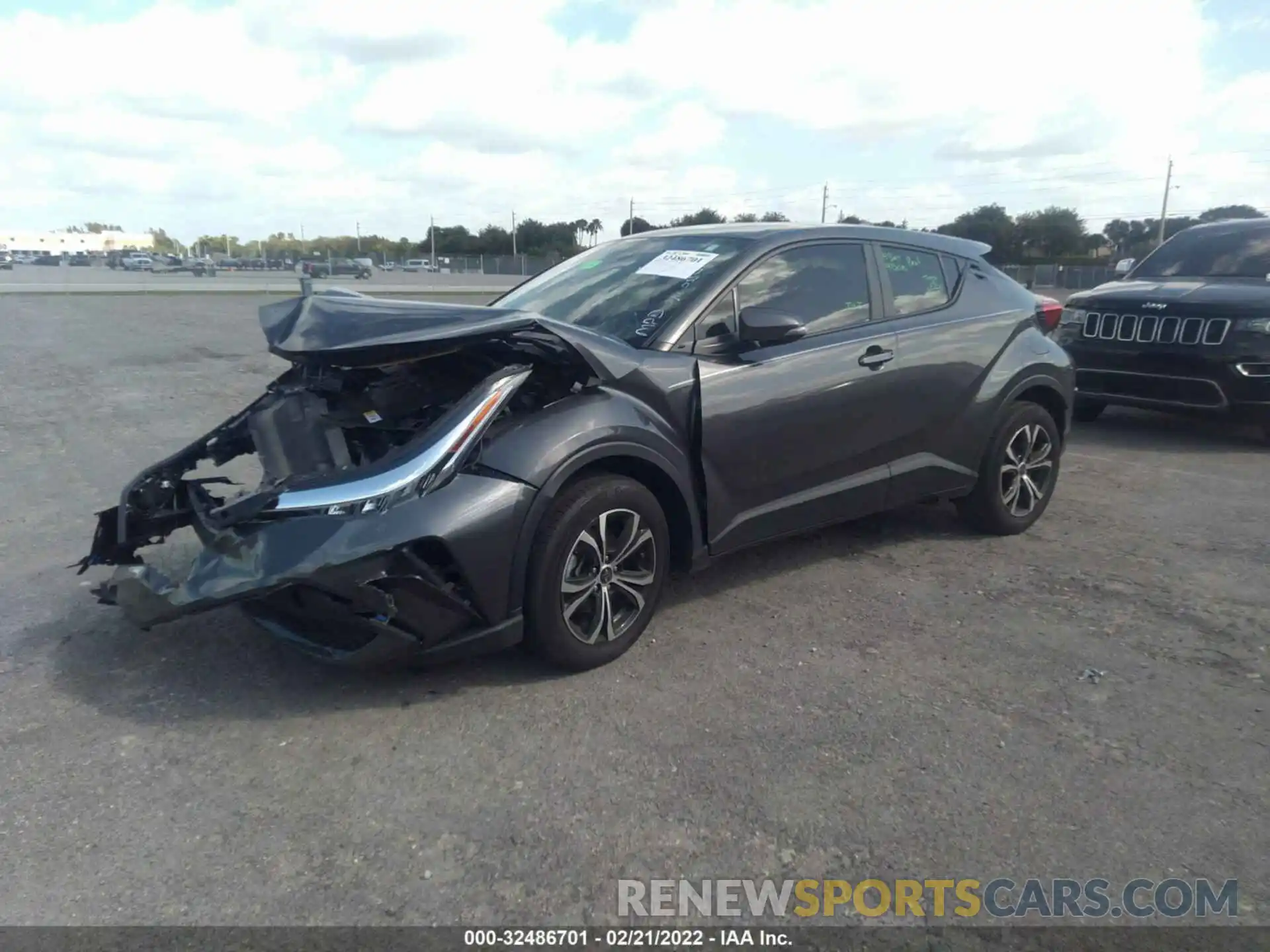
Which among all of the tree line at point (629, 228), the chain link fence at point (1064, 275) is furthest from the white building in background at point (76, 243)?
the chain link fence at point (1064, 275)

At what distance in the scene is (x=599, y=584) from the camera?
12.3ft

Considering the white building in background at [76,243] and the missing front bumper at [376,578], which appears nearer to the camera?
the missing front bumper at [376,578]

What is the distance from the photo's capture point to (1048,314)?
19.0 ft

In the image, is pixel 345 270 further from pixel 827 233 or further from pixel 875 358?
pixel 875 358

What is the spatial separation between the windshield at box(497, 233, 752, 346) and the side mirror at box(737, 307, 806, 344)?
283 mm

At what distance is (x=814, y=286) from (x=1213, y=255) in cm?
622

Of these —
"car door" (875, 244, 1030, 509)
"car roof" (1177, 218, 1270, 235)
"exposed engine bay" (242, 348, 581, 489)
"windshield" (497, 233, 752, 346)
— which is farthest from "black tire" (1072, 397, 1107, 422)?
"exposed engine bay" (242, 348, 581, 489)

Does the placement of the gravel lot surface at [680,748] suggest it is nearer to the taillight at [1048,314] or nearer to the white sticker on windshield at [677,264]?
the taillight at [1048,314]

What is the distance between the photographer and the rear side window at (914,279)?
506cm

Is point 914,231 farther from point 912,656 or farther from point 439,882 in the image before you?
point 439,882

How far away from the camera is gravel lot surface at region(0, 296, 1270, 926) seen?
2656 millimetres

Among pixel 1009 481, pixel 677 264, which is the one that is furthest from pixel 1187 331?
pixel 677 264

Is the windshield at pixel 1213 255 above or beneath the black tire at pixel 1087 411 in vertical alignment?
above

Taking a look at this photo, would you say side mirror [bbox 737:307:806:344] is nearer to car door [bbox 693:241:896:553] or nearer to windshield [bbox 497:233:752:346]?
car door [bbox 693:241:896:553]
